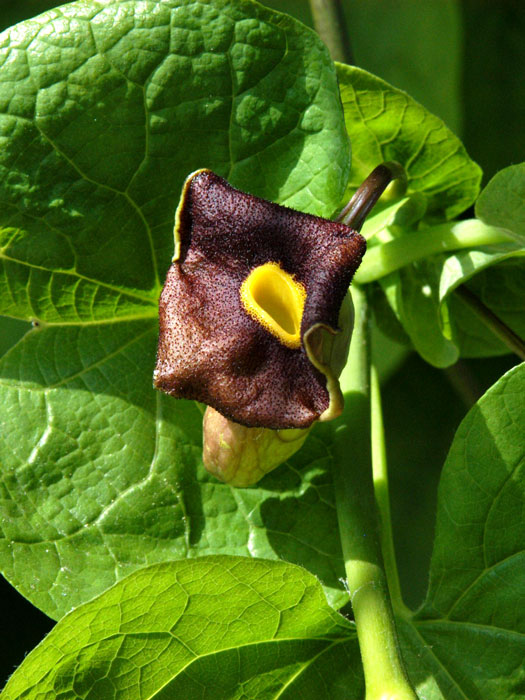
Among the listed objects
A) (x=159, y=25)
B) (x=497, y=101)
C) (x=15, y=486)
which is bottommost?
(x=497, y=101)

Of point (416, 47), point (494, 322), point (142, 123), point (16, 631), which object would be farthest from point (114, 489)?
point (416, 47)

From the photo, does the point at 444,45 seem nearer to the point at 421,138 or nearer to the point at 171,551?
the point at 421,138

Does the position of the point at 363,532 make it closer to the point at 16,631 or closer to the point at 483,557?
the point at 483,557

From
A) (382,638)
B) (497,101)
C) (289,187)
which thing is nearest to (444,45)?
(497,101)

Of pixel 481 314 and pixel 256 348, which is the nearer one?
pixel 256 348

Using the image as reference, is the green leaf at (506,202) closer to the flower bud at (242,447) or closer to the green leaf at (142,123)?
the green leaf at (142,123)

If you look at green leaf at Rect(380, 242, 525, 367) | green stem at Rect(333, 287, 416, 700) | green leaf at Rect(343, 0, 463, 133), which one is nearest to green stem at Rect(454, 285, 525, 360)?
green leaf at Rect(380, 242, 525, 367)
